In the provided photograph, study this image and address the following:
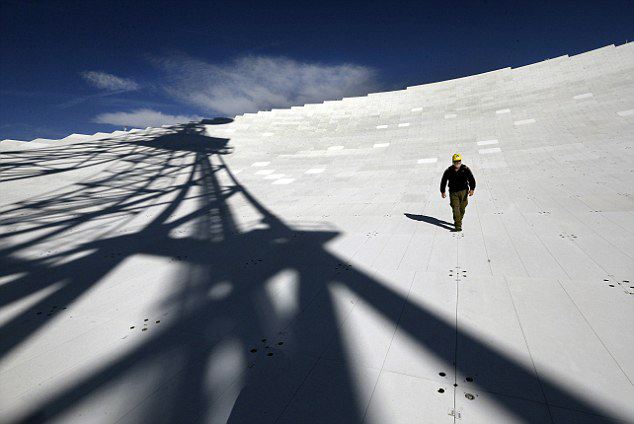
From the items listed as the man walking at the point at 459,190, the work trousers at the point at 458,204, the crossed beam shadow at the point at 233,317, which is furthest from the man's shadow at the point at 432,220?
the crossed beam shadow at the point at 233,317

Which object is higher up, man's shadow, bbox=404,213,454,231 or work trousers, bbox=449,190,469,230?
work trousers, bbox=449,190,469,230

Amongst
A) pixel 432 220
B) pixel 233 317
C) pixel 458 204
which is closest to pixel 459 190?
pixel 458 204

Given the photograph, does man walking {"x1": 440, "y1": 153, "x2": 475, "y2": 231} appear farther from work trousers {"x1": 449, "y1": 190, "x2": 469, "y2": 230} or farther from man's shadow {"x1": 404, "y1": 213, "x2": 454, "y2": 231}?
man's shadow {"x1": 404, "y1": 213, "x2": 454, "y2": 231}

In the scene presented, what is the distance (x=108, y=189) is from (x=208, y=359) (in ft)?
57.2

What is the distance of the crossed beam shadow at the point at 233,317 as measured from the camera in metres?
3.46

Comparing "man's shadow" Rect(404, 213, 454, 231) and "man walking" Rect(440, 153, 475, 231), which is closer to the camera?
"man walking" Rect(440, 153, 475, 231)

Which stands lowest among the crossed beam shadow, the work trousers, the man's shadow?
the man's shadow

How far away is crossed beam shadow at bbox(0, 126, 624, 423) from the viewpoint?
11.4 ft

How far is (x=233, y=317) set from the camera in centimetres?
541

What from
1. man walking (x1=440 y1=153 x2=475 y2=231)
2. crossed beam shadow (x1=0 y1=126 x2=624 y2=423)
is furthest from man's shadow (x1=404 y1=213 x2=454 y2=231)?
crossed beam shadow (x1=0 y1=126 x2=624 y2=423)

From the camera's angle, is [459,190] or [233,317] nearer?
[233,317]

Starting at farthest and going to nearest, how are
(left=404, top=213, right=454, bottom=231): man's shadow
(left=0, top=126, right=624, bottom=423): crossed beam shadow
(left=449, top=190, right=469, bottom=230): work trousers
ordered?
(left=404, top=213, right=454, bottom=231): man's shadow, (left=449, top=190, right=469, bottom=230): work trousers, (left=0, top=126, right=624, bottom=423): crossed beam shadow

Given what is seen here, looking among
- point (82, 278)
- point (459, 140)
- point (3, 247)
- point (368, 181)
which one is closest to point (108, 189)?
point (3, 247)

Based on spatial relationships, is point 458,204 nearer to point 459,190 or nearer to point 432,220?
point 459,190
